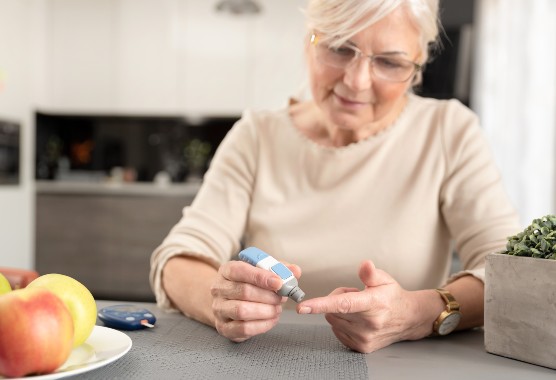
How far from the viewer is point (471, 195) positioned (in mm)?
1290

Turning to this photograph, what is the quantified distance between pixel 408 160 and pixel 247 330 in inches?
27.6

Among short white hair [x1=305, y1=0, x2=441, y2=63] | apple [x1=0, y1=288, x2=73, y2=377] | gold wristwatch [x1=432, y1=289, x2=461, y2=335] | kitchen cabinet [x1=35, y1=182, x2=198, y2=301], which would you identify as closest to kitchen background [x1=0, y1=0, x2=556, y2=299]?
kitchen cabinet [x1=35, y1=182, x2=198, y2=301]

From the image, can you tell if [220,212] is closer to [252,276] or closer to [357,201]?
[357,201]

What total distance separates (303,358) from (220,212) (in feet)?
2.07

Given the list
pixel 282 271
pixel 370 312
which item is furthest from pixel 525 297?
pixel 282 271

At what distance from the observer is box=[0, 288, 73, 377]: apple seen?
620 mm

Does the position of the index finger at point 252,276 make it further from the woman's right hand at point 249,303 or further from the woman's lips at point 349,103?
the woman's lips at point 349,103

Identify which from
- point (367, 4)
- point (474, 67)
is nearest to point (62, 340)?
point (367, 4)

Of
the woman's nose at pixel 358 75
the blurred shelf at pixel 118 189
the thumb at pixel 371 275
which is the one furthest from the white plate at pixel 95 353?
the blurred shelf at pixel 118 189

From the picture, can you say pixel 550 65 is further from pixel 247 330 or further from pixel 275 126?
pixel 247 330

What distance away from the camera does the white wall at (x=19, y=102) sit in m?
4.04

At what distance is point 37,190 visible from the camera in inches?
171

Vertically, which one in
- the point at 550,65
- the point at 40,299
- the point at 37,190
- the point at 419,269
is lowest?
the point at 37,190

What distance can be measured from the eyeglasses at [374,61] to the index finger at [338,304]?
0.53m
